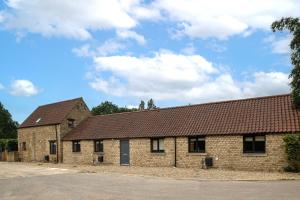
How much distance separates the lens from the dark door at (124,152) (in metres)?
39.5

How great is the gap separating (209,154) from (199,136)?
1.71 meters

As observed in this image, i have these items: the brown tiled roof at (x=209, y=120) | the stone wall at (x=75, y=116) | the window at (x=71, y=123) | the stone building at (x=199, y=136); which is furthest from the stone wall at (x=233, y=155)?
the window at (x=71, y=123)

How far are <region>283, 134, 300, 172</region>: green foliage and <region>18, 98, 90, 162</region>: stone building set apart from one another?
87.1ft

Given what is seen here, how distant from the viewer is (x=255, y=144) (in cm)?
3073

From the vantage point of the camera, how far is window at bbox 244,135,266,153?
30250 millimetres

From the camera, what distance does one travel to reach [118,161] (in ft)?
132

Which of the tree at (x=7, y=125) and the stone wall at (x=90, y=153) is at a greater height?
the tree at (x=7, y=125)

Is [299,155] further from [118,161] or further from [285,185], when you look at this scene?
[118,161]

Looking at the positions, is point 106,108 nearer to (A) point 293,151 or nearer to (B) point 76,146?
(B) point 76,146

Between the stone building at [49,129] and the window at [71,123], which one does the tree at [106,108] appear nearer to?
the stone building at [49,129]

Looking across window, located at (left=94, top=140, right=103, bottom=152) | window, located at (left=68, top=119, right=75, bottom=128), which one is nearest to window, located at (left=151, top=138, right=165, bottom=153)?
window, located at (left=94, top=140, right=103, bottom=152)

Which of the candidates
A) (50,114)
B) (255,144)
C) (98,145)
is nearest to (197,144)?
(255,144)

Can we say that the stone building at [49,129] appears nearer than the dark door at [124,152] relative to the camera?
No

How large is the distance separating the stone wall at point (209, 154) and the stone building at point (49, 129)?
644cm
